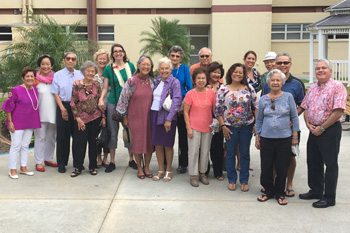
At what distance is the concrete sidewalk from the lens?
12.9ft

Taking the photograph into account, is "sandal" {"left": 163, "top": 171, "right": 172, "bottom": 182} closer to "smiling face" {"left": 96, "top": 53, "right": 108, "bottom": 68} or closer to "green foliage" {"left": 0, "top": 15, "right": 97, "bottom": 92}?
"smiling face" {"left": 96, "top": 53, "right": 108, "bottom": 68}

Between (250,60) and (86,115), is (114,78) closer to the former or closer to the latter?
(86,115)

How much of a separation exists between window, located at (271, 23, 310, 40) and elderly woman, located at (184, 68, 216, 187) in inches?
786

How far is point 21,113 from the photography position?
5445 millimetres

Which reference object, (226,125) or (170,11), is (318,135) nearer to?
(226,125)

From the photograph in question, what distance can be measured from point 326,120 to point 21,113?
396cm

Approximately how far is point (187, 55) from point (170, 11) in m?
6.76

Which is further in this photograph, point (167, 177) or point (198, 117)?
point (167, 177)

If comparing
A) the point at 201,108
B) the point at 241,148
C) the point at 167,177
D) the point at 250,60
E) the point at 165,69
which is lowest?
the point at 167,177

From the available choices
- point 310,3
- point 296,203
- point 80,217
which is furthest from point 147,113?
point 310,3

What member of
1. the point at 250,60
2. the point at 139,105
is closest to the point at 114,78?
Answer: the point at 139,105

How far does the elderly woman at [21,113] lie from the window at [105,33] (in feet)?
60.1

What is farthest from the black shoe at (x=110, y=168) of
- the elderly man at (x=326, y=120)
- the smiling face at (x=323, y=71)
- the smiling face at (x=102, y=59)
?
the smiling face at (x=323, y=71)

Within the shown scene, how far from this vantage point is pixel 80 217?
4145 millimetres
